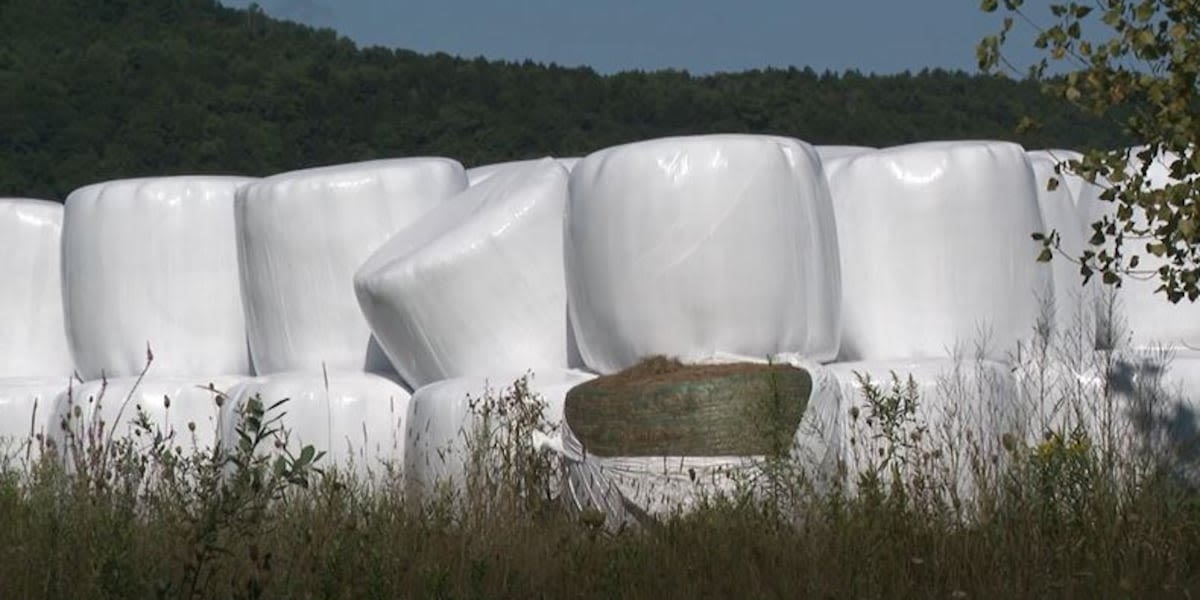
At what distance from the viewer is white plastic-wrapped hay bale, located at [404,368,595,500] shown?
297 inches

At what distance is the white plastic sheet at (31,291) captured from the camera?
34.8 feet

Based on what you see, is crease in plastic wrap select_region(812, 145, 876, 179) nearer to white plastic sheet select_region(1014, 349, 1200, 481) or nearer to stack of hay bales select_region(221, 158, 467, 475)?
white plastic sheet select_region(1014, 349, 1200, 481)

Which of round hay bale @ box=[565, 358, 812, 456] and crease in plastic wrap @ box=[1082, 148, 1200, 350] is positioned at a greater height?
crease in plastic wrap @ box=[1082, 148, 1200, 350]

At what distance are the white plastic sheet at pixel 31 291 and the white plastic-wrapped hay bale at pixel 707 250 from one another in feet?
12.5

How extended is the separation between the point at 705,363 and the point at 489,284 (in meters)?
1.24

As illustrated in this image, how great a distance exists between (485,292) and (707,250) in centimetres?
115

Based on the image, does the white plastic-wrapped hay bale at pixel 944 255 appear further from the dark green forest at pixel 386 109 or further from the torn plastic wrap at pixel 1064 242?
the dark green forest at pixel 386 109

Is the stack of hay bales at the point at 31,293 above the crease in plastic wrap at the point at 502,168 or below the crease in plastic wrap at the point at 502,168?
below

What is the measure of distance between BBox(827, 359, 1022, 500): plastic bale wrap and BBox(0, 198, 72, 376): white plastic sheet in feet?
15.1

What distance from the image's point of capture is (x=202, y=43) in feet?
113

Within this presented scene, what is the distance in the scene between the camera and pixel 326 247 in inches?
365

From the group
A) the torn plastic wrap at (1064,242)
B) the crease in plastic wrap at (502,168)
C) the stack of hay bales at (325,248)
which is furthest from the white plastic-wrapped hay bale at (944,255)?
the stack of hay bales at (325,248)

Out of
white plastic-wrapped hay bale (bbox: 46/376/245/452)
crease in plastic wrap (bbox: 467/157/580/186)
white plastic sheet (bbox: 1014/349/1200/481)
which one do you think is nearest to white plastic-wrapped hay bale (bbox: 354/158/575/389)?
crease in plastic wrap (bbox: 467/157/580/186)

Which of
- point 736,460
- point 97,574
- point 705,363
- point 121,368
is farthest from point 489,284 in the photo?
point 97,574
